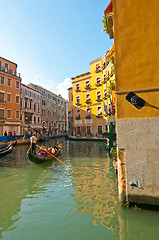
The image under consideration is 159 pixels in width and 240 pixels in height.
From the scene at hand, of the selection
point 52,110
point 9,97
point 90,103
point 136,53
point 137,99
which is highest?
point 9,97

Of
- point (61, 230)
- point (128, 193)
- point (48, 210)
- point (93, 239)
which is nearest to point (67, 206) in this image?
point (48, 210)

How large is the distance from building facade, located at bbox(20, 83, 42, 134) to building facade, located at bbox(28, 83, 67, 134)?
2099 millimetres

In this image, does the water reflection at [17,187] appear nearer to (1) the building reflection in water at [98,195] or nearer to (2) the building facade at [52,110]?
(1) the building reflection in water at [98,195]

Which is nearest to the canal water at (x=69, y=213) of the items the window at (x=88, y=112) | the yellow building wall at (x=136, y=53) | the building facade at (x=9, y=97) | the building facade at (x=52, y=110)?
the yellow building wall at (x=136, y=53)

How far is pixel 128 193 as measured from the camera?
360 centimetres

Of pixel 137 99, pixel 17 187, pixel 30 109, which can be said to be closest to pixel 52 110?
pixel 30 109

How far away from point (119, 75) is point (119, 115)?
3.34ft

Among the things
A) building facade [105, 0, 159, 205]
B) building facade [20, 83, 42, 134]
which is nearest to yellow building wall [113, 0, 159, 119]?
building facade [105, 0, 159, 205]

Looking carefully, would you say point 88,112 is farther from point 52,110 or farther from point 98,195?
point 98,195

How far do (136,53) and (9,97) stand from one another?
2272cm

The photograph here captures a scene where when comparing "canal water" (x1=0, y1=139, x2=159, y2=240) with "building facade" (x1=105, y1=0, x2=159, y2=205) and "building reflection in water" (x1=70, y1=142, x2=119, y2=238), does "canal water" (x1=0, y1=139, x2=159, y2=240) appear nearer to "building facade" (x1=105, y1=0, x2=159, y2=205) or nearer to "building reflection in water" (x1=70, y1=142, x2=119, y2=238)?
"building reflection in water" (x1=70, y1=142, x2=119, y2=238)

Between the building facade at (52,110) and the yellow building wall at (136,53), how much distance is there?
1248 inches

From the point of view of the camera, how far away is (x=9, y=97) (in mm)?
23234

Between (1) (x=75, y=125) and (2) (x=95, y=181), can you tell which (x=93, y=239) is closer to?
(2) (x=95, y=181)
